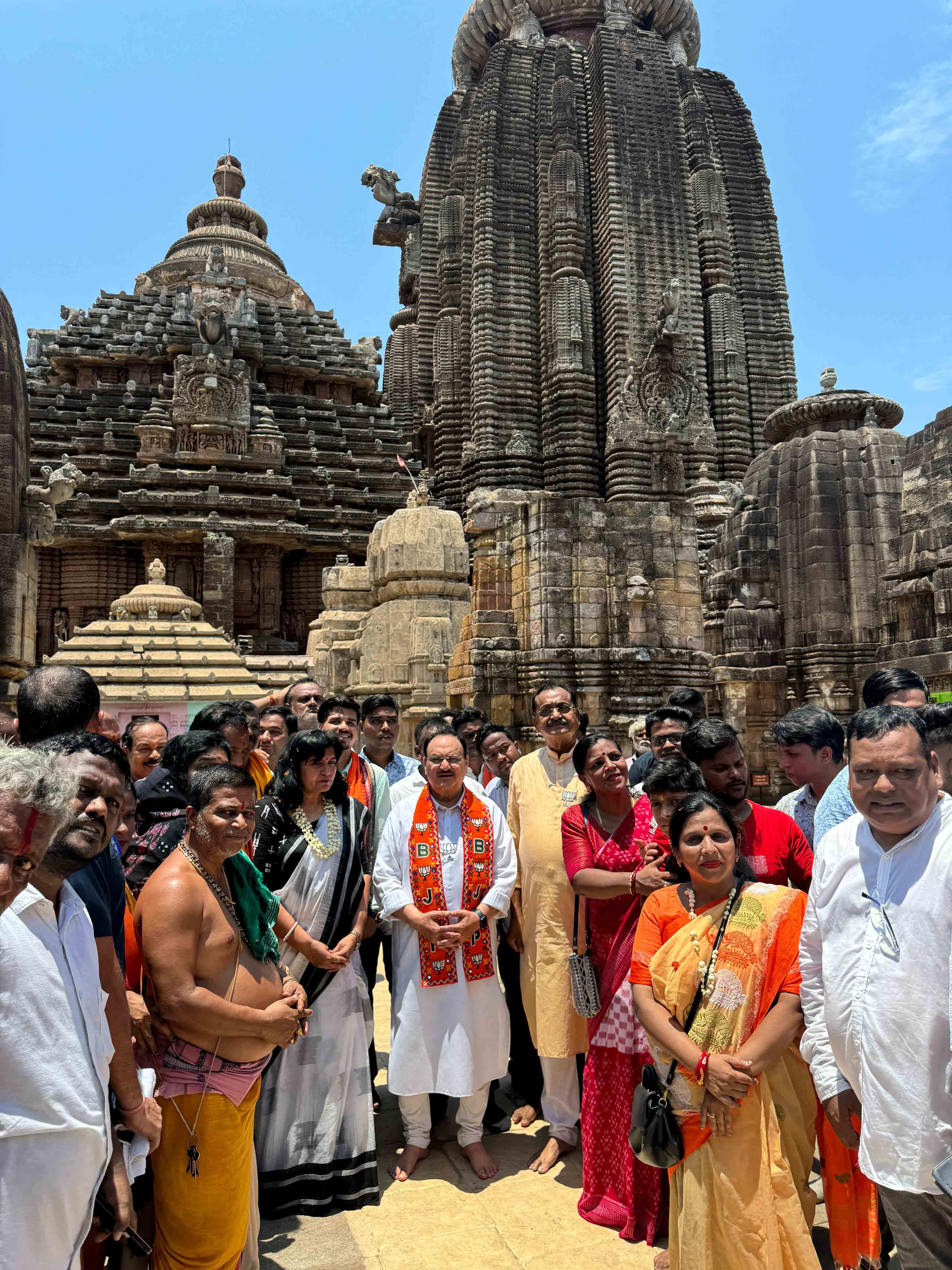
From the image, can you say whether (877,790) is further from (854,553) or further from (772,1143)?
(854,553)

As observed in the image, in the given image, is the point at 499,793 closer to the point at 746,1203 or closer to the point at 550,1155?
the point at 550,1155

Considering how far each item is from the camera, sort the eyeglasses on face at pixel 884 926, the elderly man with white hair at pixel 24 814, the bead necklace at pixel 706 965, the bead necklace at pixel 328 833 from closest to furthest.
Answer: the elderly man with white hair at pixel 24 814 < the eyeglasses on face at pixel 884 926 < the bead necklace at pixel 706 965 < the bead necklace at pixel 328 833

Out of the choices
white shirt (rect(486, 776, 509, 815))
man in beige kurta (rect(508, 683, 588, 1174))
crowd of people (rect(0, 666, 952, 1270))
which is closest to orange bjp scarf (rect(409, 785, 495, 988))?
crowd of people (rect(0, 666, 952, 1270))

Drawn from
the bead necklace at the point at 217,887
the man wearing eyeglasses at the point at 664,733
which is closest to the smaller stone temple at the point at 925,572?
the man wearing eyeglasses at the point at 664,733

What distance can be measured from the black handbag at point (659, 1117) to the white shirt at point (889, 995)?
31cm

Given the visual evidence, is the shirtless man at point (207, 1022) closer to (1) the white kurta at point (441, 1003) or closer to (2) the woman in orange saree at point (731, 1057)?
(1) the white kurta at point (441, 1003)

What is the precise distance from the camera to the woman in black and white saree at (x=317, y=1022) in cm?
342

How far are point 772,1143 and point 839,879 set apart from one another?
2.70 feet

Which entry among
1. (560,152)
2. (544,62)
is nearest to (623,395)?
(560,152)

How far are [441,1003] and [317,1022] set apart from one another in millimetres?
560

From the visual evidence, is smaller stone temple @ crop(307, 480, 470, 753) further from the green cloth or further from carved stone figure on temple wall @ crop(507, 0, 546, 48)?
carved stone figure on temple wall @ crop(507, 0, 546, 48)

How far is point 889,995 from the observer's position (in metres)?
2.23

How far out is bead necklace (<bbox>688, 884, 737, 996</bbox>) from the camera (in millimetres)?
2613

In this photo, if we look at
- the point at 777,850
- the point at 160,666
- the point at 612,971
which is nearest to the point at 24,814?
the point at 612,971
